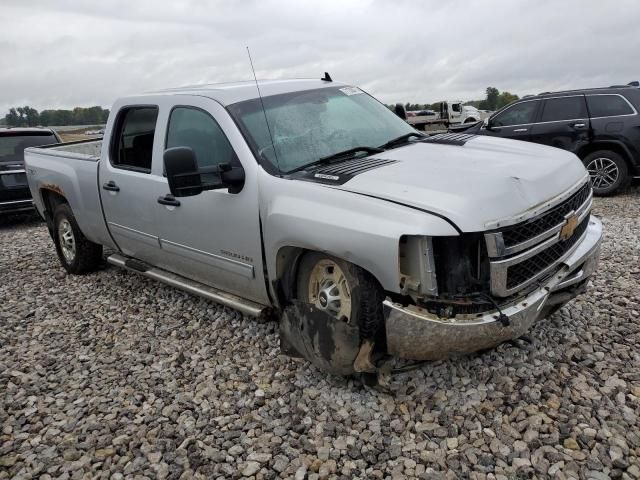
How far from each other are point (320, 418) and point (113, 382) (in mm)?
1516

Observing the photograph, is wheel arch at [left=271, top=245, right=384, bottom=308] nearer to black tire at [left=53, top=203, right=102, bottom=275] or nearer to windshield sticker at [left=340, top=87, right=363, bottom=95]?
windshield sticker at [left=340, top=87, right=363, bottom=95]

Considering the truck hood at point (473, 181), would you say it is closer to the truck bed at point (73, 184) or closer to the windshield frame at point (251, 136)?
the windshield frame at point (251, 136)

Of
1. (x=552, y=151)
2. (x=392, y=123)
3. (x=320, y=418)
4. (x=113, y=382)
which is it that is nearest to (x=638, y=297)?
(x=552, y=151)

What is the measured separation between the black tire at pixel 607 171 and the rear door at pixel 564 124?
32cm

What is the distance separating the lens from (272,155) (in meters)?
3.50

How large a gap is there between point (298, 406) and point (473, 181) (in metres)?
1.63

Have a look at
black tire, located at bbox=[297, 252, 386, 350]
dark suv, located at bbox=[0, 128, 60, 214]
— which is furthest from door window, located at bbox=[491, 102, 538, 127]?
dark suv, located at bbox=[0, 128, 60, 214]

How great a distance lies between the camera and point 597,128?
8766 millimetres

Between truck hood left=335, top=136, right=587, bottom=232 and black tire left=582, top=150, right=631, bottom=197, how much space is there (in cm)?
597

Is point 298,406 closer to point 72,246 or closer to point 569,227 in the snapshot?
point 569,227

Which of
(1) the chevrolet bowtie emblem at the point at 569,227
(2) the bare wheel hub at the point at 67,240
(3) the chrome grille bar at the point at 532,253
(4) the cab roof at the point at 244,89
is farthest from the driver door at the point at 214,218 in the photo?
(2) the bare wheel hub at the point at 67,240

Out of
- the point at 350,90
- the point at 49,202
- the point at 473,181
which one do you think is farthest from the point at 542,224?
the point at 49,202

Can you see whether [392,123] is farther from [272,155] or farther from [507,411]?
[507,411]

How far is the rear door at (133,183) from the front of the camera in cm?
432
